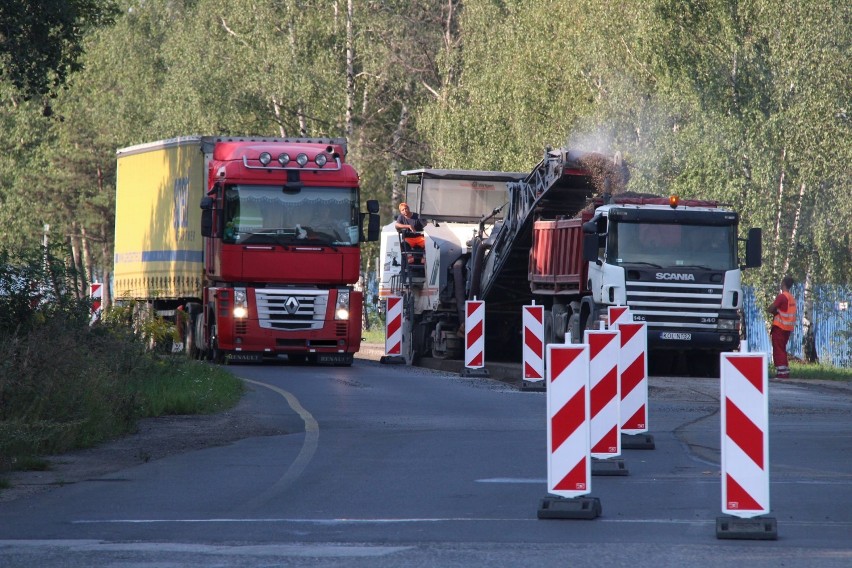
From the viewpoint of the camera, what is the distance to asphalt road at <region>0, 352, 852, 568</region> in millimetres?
7922

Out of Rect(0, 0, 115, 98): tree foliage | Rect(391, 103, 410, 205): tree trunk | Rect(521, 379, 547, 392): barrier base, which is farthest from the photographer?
Rect(391, 103, 410, 205): tree trunk

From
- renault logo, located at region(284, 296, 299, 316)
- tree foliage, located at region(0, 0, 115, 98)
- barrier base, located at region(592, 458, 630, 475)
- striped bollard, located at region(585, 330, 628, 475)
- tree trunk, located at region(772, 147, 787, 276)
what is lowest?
barrier base, located at region(592, 458, 630, 475)

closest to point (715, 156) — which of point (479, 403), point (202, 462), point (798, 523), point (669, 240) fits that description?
point (669, 240)

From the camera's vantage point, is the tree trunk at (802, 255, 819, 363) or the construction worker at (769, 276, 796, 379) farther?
the tree trunk at (802, 255, 819, 363)

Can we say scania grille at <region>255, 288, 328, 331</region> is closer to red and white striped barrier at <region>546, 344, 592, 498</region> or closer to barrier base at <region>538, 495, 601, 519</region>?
red and white striped barrier at <region>546, 344, 592, 498</region>

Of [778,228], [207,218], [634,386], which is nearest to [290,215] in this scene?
[207,218]

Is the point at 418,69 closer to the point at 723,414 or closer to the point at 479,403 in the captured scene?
the point at 479,403

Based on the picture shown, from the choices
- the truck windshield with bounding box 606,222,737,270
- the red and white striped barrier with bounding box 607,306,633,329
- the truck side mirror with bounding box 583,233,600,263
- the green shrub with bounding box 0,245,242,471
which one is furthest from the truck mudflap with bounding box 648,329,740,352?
the red and white striped barrier with bounding box 607,306,633,329

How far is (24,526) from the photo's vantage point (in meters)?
9.02

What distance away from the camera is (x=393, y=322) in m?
31.2

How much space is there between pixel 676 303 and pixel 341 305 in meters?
5.90

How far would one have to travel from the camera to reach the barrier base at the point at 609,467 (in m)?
11.6

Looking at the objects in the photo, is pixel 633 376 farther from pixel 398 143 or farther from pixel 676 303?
pixel 398 143

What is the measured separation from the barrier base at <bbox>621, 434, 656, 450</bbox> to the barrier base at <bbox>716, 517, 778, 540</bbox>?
482 centimetres
